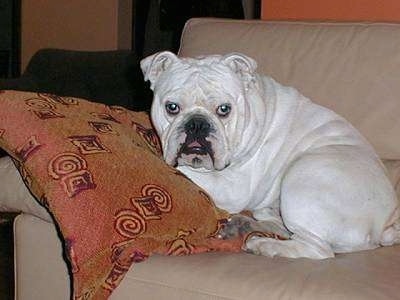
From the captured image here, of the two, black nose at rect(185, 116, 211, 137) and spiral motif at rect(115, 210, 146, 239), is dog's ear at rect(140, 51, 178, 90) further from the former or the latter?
spiral motif at rect(115, 210, 146, 239)

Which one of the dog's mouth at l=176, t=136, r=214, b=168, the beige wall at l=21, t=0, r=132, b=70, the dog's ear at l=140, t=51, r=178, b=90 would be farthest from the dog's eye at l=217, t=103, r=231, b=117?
the beige wall at l=21, t=0, r=132, b=70

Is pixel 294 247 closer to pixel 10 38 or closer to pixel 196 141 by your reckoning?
pixel 196 141

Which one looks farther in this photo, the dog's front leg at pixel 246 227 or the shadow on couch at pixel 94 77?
the shadow on couch at pixel 94 77

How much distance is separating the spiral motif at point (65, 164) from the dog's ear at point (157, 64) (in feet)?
2.02

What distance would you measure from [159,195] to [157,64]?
641 mm

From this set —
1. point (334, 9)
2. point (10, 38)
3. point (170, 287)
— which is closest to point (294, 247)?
point (170, 287)

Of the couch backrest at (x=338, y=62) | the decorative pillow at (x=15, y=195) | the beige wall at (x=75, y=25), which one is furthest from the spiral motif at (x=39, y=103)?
the beige wall at (x=75, y=25)

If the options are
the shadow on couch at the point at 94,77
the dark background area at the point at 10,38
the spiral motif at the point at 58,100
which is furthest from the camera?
the dark background area at the point at 10,38

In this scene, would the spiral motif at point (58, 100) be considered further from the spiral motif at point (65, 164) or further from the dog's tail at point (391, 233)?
the dog's tail at point (391, 233)

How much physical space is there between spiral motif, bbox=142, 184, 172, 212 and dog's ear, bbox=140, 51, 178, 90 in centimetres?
61

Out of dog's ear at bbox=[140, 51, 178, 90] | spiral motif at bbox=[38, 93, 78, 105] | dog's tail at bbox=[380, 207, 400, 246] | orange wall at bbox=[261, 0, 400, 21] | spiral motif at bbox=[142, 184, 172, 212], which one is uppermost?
orange wall at bbox=[261, 0, 400, 21]

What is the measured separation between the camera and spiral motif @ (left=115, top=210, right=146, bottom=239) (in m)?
1.80

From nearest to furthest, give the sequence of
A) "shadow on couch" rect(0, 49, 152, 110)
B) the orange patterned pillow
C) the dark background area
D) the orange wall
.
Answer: the orange patterned pillow → the orange wall → "shadow on couch" rect(0, 49, 152, 110) → the dark background area

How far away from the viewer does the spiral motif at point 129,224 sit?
180 centimetres
